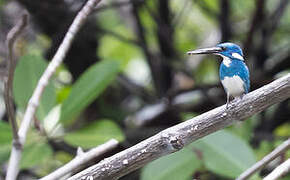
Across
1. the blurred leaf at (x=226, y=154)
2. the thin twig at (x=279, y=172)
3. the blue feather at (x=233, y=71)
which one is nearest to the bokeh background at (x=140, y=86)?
the blurred leaf at (x=226, y=154)

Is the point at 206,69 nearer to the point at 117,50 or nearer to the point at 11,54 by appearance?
the point at 117,50

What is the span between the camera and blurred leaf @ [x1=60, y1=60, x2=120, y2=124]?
4.37 feet

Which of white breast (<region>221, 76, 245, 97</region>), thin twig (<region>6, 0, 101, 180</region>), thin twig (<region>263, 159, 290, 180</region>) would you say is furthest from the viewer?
white breast (<region>221, 76, 245, 97</region>)

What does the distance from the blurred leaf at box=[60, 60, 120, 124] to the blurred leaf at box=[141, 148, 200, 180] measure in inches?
10.2

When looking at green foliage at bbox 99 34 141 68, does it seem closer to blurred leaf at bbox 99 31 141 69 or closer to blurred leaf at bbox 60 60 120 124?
blurred leaf at bbox 99 31 141 69

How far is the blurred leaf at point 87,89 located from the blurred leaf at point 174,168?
0.85ft

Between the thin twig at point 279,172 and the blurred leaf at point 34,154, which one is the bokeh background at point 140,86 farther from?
the thin twig at point 279,172

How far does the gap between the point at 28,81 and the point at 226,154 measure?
610 mm

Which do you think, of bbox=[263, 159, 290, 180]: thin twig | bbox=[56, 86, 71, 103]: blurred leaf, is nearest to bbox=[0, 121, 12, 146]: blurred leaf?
bbox=[56, 86, 71, 103]: blurred leaf

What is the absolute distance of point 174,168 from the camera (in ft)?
4.33

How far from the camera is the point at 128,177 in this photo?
1.60 m

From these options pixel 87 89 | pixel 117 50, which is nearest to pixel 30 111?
pixel 87 89

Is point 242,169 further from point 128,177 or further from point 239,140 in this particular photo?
point 128,177

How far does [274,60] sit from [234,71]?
2.79 feet
